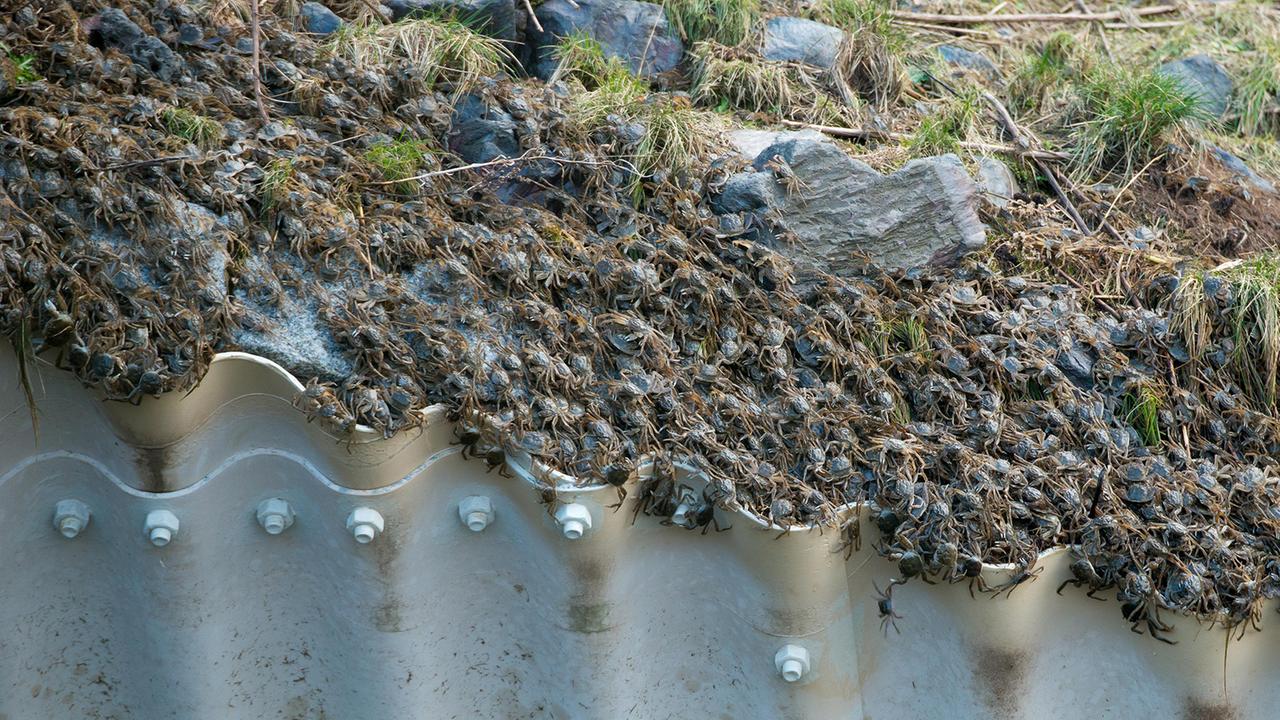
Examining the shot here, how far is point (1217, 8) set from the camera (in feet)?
15.8

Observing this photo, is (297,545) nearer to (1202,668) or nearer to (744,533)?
(744,533)

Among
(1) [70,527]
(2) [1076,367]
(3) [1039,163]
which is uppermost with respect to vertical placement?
(3) [1039,163]

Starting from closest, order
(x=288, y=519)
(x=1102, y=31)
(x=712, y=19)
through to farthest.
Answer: (x=288, y=519)
(x=712, y=19)
(x=1102, y=31)

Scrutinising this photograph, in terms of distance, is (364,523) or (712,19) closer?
(364,523)

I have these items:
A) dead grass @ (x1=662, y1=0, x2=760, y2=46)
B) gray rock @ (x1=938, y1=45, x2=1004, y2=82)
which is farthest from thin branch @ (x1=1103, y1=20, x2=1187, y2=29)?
dead grass @ (x1=662, y1=0, x2=760, y2=46)

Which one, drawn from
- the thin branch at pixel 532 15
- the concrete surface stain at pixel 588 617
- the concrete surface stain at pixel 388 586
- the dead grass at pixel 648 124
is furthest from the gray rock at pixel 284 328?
the thin branch at pixel 532 15

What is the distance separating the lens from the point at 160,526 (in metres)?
2.68

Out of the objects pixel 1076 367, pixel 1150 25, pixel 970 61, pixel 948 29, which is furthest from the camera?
pixel 1150 25

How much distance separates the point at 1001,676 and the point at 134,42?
9.76 feet

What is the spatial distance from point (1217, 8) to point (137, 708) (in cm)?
491

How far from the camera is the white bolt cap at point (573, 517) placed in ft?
8.96

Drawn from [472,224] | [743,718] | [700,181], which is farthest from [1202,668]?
[472,224]

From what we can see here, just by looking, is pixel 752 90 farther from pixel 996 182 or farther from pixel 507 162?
pixel 507 162

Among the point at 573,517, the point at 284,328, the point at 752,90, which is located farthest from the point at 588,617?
the point at 752,90
